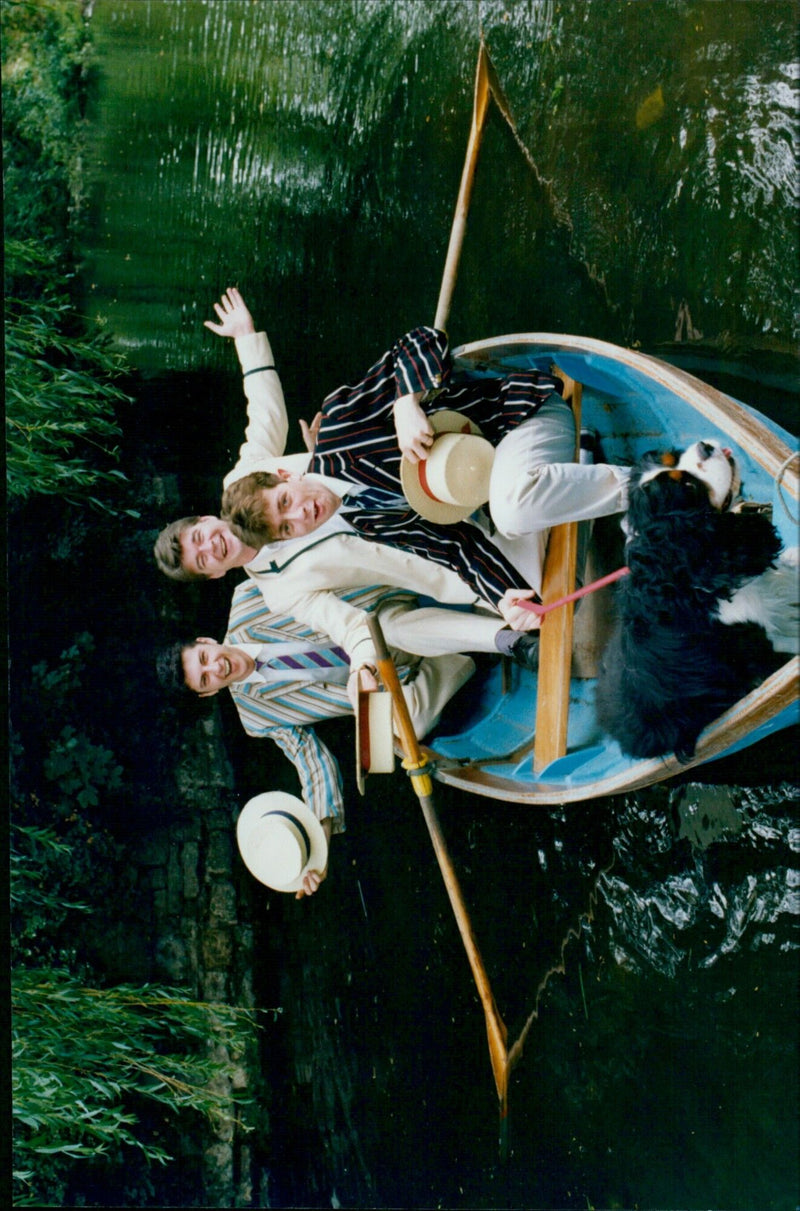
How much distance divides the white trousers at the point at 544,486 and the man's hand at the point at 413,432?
13 cm

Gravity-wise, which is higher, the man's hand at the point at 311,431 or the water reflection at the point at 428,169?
the water reflection at the point at 428,169

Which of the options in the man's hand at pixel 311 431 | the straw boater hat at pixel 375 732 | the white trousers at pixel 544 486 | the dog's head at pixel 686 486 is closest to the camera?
the dog's head at pixel 686 486

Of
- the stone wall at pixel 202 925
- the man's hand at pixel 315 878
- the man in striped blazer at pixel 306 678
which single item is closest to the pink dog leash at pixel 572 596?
the man in striped blazer at pixel 306 678

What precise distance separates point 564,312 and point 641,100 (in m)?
0.42

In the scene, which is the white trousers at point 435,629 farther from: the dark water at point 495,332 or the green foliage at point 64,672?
the green foliage at point 64,672

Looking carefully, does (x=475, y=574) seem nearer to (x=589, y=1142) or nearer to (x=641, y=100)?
(x=641, y=100)

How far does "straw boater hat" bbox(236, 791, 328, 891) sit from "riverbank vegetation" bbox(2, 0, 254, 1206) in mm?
300

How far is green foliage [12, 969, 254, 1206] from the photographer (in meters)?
2.09

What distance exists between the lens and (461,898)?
195 centimetres

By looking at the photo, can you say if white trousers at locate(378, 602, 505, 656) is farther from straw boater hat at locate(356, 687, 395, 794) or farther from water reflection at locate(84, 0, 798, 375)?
water reflection at locate(84, 0, 798, 375)

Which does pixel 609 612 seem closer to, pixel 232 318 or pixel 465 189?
pixel 465 189

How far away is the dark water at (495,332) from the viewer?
5.98 feet

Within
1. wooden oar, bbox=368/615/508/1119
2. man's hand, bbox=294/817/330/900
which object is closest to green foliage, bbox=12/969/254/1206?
man's hand, bbox=294/817/330/900

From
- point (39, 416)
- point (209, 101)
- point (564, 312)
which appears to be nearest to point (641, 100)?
point (564, 312)
